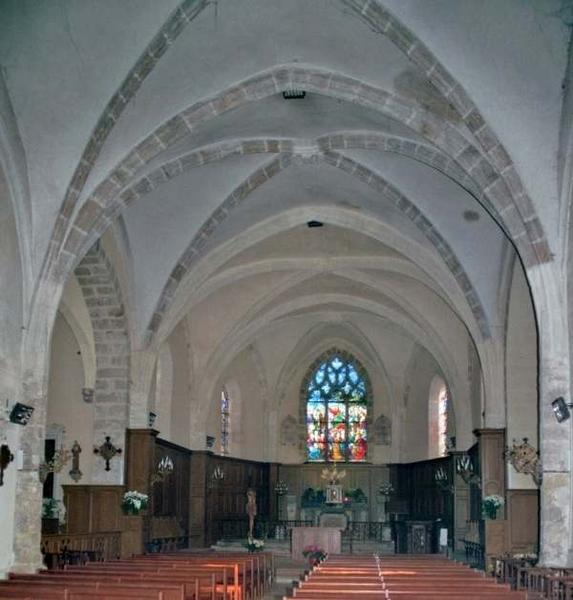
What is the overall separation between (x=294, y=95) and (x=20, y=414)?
7.03m

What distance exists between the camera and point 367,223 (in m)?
23.0

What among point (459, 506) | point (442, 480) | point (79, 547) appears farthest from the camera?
point (442, 480)

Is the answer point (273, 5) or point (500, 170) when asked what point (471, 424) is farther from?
point (273, 5)

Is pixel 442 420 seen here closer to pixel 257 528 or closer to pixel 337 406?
pixel 337 406

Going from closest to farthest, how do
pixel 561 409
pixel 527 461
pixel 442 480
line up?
pixel 561 409 < pixel 527 461 < pixel 442 480

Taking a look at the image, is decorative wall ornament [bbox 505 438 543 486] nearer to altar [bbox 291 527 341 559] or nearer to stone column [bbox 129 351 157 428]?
altar [bbox 291 527 341 559]

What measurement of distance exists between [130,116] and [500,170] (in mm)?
6126

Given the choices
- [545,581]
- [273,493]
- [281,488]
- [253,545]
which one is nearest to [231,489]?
[281,488]

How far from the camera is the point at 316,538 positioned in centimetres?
2495

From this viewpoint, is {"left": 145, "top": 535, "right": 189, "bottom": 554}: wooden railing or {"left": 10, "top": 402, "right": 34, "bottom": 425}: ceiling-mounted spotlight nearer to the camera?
{"left": 10, "top": 402, "right": 34, "bottom": 425}: ceiling-mounted spotlight

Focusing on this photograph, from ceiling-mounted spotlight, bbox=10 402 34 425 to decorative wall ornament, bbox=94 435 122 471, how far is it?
637cm

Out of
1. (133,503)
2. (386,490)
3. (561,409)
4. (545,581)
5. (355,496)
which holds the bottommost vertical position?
(545,581)

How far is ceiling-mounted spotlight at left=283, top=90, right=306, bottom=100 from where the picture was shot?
58.1ft

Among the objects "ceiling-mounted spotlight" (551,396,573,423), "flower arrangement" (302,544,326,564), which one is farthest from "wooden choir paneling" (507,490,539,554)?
"ceiling-mounted spotlight" (551,396,573,423)
